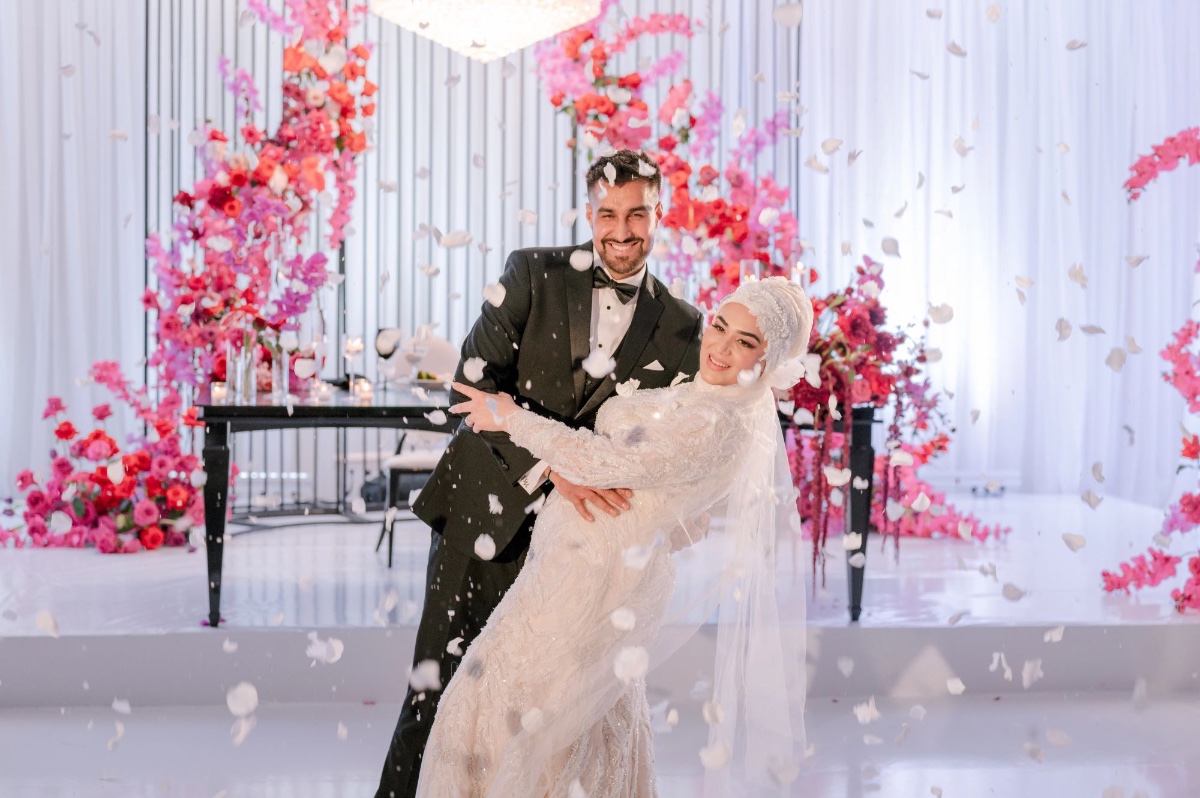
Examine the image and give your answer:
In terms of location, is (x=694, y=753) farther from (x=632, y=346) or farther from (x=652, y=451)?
(x=652, y=451)

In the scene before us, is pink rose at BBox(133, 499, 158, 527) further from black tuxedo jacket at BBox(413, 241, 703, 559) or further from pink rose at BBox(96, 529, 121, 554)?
black tuxedo jacket at BBox(413, 241, 703, 559)

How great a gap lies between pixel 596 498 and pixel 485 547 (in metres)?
0.42

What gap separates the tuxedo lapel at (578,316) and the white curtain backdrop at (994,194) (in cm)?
579

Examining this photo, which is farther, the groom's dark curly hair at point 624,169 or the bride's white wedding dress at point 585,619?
the groom's dark curly hair at point 624,169

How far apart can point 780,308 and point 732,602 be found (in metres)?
0.62

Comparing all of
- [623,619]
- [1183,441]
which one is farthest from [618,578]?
[1183,441]

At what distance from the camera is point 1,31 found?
7.44 m

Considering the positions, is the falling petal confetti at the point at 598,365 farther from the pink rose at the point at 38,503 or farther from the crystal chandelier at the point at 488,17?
the pink rose at the point at 38,503

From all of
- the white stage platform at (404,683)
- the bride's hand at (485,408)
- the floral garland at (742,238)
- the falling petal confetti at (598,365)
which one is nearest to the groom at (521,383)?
the falling petal confetti at (598,365)

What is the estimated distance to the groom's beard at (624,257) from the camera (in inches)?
93.7

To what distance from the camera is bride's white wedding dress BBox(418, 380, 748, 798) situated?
6.99 ft

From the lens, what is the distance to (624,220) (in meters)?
2.35

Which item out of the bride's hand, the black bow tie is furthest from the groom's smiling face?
the bride's hand

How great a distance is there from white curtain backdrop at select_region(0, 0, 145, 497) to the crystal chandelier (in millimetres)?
3059
